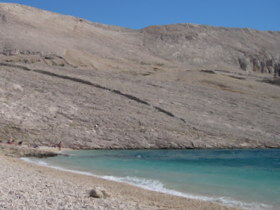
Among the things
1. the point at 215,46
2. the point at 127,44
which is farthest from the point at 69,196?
the point at 215,46

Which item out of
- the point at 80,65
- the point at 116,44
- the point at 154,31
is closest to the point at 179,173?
the point at 80,65

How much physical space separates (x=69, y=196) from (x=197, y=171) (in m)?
8.47

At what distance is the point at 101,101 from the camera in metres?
30.4

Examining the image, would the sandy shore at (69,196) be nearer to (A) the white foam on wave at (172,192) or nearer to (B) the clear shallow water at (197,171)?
(A) the white foam on wave at (172,192)

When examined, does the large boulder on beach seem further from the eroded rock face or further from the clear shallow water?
the eroded rock face

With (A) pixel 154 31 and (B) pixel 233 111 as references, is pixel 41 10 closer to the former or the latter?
(A) pixel 154 31

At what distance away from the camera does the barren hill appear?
2570 centimetres

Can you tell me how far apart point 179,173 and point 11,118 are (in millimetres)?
13843

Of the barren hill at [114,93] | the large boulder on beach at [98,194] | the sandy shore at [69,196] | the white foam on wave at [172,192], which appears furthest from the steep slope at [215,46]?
the large boulder on beach at [98,194]

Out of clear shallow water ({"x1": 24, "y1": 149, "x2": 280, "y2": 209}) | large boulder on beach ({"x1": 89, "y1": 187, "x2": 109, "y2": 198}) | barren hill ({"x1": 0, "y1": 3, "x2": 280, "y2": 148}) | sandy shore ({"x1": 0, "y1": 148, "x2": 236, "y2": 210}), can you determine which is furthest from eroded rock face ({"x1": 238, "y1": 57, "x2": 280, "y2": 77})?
large boulder on beach ({"x1": 89, "y1": 187, "x2": 109, "y2": 198})

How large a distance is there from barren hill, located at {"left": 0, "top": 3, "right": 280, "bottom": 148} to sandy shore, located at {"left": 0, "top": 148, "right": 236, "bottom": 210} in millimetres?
12835

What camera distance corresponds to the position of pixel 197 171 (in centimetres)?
1647

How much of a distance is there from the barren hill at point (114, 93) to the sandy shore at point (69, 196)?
12835 mm

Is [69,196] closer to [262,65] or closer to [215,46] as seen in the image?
[215,46]
